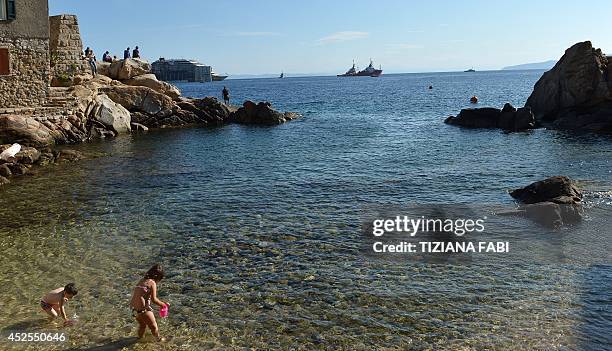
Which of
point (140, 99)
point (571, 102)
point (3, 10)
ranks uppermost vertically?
point (3, 10)

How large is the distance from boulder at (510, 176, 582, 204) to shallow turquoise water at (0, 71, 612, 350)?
3.23ft

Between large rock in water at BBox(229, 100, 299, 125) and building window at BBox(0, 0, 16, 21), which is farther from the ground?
building window at BBox(0, 0, 16, 21)

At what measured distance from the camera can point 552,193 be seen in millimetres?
21375

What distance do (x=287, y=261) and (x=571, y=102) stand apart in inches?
1713

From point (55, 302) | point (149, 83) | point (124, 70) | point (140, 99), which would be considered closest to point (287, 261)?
point (55, 302)

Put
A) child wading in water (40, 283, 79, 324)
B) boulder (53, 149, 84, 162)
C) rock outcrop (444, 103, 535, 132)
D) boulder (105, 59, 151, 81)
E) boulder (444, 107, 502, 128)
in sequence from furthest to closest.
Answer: boulder (105, 59, 151, 81)
boulder (444, 107, 502, 128)
rock outcrop (444, 103, 535, 132)
boulder (53, 149, 84, 162)
child wading in water (40, 283, 79, 324)

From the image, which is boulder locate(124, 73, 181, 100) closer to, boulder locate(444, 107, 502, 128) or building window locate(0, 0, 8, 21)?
building window locate(0, 0, 8, 21)

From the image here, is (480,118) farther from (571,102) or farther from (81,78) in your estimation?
(81,78)

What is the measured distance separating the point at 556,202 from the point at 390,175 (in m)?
9.84

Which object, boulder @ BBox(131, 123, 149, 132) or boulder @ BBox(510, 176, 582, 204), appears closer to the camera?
boulder @ BBox(510, 176, 582, 204)

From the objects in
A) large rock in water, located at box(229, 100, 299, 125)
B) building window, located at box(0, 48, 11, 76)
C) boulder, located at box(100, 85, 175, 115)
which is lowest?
large rock in water, located at box(229, 100, 299, 125)

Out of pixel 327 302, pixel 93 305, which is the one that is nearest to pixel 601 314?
pixel 327 302

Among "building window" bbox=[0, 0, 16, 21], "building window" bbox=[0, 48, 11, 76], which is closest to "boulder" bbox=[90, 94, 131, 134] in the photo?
"building window" bbox=[0, 48, 11, 76]
